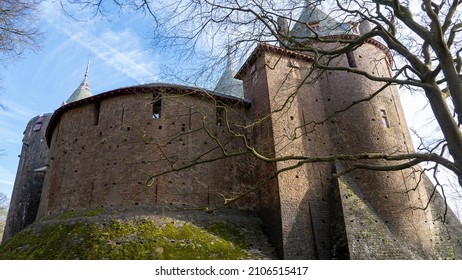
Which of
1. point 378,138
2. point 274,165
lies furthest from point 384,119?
point 274,165

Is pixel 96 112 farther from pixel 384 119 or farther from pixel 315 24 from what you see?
pixel 384 119

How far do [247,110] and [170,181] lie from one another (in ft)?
17.8

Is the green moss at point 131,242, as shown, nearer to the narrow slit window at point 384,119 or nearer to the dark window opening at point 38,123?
the narrow slit window at point 384,119

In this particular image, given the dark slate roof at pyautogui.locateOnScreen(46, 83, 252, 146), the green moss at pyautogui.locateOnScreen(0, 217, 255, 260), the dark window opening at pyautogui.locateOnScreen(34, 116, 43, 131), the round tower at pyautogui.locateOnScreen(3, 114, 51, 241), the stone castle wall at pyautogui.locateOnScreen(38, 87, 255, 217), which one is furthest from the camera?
the dark window opening at pyautogui.locateOnScreen(34, 116, 43, 131)

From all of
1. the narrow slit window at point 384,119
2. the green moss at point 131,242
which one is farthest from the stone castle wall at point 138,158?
the narrow slit window at point 384,119

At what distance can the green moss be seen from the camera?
10.7 m

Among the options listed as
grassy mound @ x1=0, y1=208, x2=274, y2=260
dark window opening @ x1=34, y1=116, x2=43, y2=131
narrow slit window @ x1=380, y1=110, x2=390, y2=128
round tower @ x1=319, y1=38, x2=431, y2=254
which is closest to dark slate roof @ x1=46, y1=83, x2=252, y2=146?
round tower @ x1=319, y1=38, x2=431, y2=254

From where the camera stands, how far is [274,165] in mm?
14172

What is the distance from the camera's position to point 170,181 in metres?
14.2

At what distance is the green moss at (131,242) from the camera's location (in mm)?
10695

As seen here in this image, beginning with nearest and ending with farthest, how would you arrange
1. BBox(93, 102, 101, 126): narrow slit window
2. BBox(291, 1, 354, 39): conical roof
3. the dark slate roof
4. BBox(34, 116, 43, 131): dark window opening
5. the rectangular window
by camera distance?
BBox(291, 1, 354, 39): conical roof
the dark slate roof
BBox(93, 102, 101, 126): narrow slit window
the rectangular window
BBox(34, 116, 43, 131): dark window opening

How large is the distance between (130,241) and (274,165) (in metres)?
6.16

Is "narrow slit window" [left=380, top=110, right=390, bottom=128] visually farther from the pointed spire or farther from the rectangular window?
the pointed spire

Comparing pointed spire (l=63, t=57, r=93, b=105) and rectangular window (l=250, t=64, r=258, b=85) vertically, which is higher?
pointed spire (l=63, t=57, r=93, b=105)
